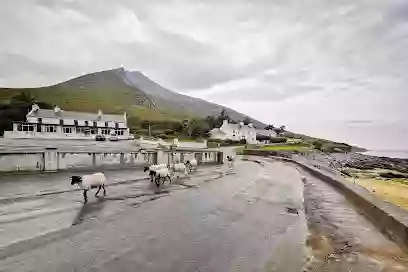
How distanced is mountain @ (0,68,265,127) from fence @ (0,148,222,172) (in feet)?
20.5

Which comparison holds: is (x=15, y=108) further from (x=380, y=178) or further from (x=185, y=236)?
(x=380, y=178)

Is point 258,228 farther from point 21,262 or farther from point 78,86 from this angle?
point 78,86

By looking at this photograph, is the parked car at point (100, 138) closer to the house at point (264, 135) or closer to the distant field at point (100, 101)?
the distant field at point (100, 101)

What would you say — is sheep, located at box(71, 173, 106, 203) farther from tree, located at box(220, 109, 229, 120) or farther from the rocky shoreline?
tree, located at box(220, 109, 229, 120)

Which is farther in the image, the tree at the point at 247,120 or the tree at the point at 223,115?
the tree at the point at 247,120

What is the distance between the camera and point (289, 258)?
6082 millimetres

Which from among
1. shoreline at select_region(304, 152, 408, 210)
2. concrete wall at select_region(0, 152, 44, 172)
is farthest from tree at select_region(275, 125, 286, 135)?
concrete wall at select_region(0, 152, 44, 172)

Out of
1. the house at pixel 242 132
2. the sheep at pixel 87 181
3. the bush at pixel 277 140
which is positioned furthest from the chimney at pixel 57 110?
the bush at pixel 277 140

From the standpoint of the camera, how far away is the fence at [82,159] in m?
16.8

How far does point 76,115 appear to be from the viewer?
27266 mm

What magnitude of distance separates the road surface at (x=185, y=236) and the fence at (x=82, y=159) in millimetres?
6447

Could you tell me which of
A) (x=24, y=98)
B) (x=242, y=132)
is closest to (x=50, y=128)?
(x=24, y=98)

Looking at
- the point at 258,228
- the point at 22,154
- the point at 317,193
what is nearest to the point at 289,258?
the point at 258,228

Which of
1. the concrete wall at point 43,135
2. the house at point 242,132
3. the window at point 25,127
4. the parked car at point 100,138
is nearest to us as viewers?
the concrete wall at point 43,135
